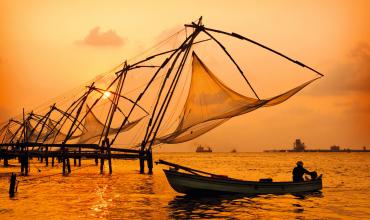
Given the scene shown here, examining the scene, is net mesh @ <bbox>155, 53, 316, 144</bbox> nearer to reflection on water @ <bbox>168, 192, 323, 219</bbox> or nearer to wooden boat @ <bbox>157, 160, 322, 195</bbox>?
wooden boat @ <bbox>157, 160, 322, 195</bbox>

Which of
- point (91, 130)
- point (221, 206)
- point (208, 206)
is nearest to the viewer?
point (208, 206)

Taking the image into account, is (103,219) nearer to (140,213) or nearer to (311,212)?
(140,213)

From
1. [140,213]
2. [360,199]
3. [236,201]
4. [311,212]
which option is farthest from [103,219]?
[360,199]

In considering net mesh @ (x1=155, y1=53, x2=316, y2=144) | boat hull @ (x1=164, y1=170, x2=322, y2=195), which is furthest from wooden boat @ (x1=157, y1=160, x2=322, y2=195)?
net mesh @ (x1=155, y1=53, x2=316, y2=144)

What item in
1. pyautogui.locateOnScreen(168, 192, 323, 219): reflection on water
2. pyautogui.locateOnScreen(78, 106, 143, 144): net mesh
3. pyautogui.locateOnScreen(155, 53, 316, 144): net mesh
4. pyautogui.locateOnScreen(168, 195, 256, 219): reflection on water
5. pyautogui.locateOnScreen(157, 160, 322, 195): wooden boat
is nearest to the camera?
pyautogui.locateOnScreen(168, 195, 256, 219): reflection on water

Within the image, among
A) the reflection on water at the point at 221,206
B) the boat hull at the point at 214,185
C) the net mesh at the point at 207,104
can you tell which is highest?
the net mesh at the point at 207,104

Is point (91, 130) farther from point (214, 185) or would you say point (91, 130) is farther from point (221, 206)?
point (221, 206)

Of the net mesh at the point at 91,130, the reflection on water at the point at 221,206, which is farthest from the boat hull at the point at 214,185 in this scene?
the net mesh at the point at 91,130

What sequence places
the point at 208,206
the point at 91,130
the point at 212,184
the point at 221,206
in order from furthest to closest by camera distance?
the point at 91,130
the point at 212,184
the point at 221,206
the point at 208,206

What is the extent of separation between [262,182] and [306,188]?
15.3ft

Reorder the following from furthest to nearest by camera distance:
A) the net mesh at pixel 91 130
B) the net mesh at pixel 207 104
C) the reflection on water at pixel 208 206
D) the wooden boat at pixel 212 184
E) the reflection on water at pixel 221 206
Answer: the net mesh at pixel 91 130
the wooden boat at pixel 212 184
the net mesh at pixel 207 104
the reflection on water at pixel 221 206
the reflection on water at pixel 208 206

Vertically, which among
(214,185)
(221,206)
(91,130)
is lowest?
(221,206)

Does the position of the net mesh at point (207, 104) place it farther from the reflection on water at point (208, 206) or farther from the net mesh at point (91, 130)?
the net mesh at point (91, 130)

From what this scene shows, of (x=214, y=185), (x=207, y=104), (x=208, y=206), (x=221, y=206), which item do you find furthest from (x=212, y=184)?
(x=207, y=104)
